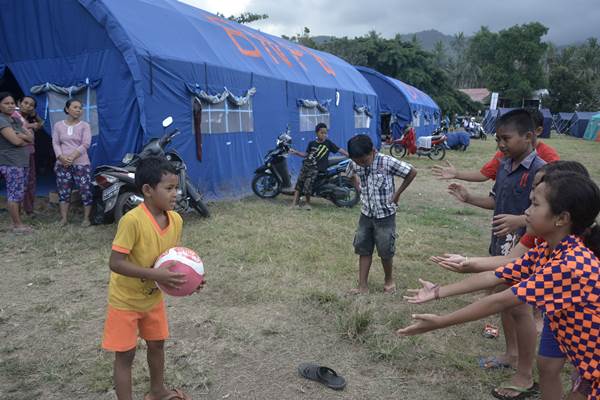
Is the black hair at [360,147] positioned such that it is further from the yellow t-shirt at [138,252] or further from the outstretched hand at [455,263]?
the yellow t-shirt at [138,252]

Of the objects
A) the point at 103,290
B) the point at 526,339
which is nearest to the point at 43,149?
the point at 103,290

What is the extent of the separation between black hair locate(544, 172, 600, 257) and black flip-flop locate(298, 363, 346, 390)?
68.1 inches

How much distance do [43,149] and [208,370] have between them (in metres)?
8.63

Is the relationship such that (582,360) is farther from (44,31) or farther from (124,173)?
(44,31)

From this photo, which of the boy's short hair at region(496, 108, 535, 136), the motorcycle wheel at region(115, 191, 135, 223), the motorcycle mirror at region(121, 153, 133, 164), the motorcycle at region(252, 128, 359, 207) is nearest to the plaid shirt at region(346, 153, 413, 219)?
the boy's short hair at region(496, 108, 535, 136)

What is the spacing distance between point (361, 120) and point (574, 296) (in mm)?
16513

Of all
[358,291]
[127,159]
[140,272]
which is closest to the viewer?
[140,272]

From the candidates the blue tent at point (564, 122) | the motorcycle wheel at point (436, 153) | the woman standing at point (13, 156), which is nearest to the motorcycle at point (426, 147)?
the motorcycle wheel at point (436, 153)

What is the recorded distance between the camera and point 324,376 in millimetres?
2994

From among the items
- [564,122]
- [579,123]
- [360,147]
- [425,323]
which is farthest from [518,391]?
[564,122]

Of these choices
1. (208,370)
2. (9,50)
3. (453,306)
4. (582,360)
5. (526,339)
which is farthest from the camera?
(9,50)

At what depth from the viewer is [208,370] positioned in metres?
3.08

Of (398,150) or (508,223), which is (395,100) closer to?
(398,150)

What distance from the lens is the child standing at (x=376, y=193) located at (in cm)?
422
